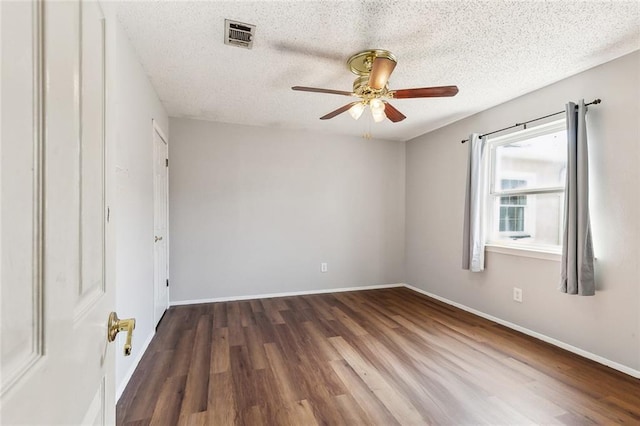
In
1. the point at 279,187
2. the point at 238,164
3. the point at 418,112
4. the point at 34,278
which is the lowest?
the point at 34,278

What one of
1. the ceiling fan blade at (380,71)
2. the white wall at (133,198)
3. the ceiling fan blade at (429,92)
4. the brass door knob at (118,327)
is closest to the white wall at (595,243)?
the ceiling fan blade at (429,92)

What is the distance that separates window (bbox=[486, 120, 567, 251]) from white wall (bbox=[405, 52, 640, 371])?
20 centimetres

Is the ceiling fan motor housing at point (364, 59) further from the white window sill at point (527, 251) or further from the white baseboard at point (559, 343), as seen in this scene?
the white baseboard at point (559, 343)

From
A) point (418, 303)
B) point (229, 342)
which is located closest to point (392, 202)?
point (418, 303)

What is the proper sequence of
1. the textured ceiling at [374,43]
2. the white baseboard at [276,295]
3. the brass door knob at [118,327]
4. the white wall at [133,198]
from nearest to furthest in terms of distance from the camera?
the brass door knob at [118,327] → the textured ceiling at [374,43] → the white wall at [133,198] → the white baseboard at [276,295]

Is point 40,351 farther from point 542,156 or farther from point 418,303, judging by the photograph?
point 418,303

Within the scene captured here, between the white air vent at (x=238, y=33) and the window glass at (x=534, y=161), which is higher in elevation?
the white air vent at (x=238, y=33)

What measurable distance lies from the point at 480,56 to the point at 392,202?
8.87ft

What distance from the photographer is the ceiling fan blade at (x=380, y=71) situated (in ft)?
5.86

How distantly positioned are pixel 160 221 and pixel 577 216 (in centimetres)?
393

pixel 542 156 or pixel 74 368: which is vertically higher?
pixel 542 156

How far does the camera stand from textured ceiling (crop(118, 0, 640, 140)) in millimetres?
1705

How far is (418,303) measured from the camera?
3824mm

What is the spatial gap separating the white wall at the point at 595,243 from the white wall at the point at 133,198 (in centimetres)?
343
